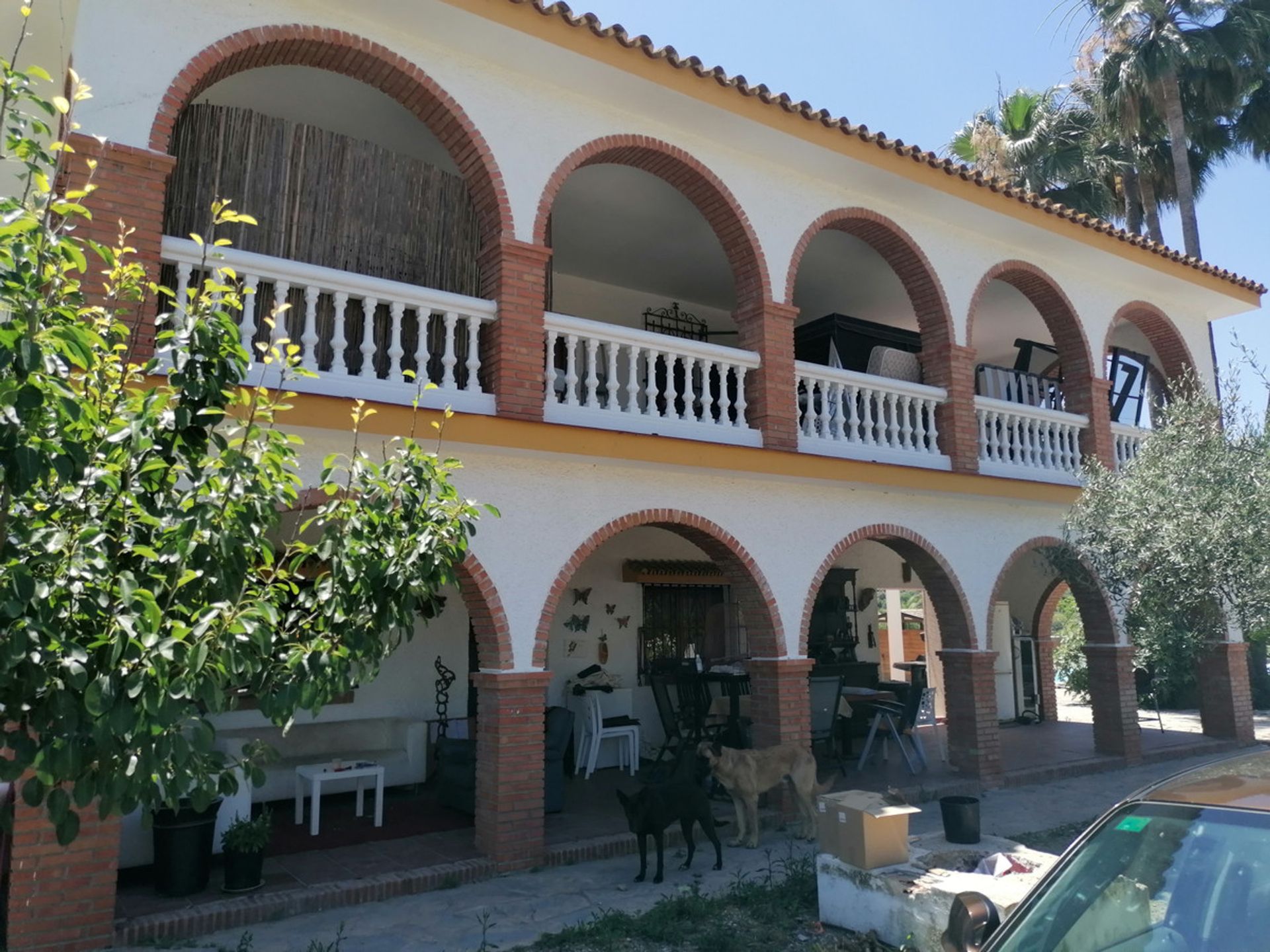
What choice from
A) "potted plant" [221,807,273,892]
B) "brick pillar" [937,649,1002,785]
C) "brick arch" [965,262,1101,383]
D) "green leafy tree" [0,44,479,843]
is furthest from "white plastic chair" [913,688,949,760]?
"green leafy tree" [0,44,479,843]

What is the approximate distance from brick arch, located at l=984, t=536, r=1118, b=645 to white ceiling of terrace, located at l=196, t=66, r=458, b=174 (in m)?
7.35

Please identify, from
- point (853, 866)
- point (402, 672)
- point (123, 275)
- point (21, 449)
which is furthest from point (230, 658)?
point (402, 672)

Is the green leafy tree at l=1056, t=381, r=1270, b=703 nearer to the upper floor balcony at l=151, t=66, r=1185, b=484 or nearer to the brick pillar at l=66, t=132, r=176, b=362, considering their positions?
the upper floor balcony at l=151, t=66, r=1185, b=484

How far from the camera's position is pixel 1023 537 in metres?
10.7

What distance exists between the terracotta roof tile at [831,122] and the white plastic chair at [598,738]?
6554 mm

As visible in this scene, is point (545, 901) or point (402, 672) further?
point (402, 672)

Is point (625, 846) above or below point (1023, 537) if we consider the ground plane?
below

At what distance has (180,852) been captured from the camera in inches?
236

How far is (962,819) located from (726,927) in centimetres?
195

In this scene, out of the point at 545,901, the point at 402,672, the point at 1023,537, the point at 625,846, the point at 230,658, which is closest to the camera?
the point at 230,658

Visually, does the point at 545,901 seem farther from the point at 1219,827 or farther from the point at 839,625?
the point at 839,625

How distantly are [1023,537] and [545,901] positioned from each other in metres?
7.12

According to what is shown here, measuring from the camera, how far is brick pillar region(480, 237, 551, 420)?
720cm

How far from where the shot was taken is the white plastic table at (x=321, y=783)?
295 inches
